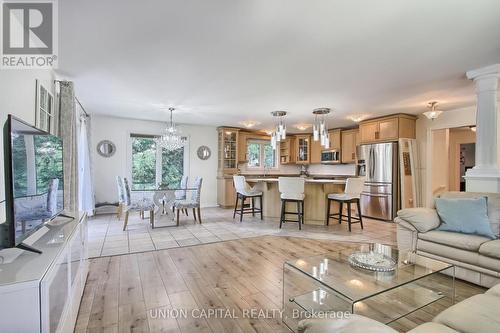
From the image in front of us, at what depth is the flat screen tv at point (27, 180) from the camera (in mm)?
1239

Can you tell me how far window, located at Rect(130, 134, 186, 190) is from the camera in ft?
20.7

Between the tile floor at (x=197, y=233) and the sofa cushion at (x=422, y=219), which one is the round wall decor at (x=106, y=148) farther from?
the sofa cushion at (x=422, y=219)

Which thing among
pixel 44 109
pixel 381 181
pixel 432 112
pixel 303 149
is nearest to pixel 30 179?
pixel 44 109

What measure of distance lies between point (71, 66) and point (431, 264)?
4232 mm

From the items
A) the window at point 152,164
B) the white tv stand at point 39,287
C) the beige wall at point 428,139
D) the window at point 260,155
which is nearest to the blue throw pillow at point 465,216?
the beige wall at point 428,139

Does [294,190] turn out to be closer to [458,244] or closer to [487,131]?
[458,244]

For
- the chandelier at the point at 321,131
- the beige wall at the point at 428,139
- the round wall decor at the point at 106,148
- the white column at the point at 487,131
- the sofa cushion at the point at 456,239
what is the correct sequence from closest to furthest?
the sofa cushion at the point at 456,239 → the white column at the point at 487,131 → the chandelier at the point at 321,131 → the beige wall at the point at 428,139 → the round wall decor at the point at 106,148

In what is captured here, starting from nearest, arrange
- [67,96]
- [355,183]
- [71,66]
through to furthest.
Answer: [71,66]
[67,96]
[355,183]

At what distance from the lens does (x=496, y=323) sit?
1.16 m

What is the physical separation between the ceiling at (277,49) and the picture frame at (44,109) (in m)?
0.38

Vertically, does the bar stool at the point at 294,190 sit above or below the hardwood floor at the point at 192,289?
above

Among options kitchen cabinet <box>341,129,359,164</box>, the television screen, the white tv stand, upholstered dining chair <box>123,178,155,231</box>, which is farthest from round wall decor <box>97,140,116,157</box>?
kitchen cabinet <box>341,129,359,164</box>

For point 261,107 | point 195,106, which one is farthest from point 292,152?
point 195,106

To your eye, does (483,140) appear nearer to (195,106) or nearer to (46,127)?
(195,106)
